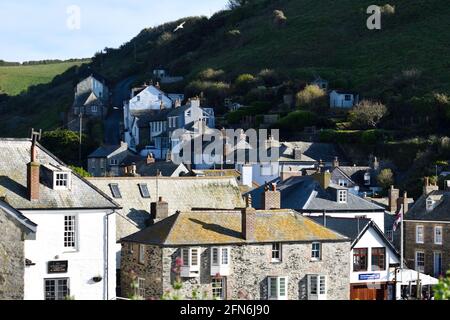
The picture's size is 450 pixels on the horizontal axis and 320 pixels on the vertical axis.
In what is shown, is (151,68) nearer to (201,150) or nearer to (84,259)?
(201,150)

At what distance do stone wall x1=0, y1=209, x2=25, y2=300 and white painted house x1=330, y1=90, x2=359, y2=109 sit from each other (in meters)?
83.1

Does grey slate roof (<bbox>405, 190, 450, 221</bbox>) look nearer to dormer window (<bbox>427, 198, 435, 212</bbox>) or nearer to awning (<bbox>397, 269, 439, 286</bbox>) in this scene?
dormer window (<bbox>427, 198, 435, 212</bbox>)

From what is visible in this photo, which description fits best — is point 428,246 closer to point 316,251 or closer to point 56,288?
point 316,251

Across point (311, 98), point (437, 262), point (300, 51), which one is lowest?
point (437, 262)

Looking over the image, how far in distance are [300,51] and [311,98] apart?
106 feet

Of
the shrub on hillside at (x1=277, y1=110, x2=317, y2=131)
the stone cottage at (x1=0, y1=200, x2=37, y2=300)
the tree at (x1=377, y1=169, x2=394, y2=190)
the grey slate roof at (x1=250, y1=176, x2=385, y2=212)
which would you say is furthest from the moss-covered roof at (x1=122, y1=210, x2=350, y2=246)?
the shrub on hillside at (x1=277, y1=110, x2=317, y2=131)

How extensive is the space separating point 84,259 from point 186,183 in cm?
1525

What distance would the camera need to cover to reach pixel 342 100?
10906 cm

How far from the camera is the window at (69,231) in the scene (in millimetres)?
32188

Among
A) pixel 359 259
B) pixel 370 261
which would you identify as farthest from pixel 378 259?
pixel 359 259

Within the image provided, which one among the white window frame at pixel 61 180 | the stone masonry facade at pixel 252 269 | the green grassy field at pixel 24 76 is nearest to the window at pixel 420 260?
the stone masonry facade at pixel 252 269

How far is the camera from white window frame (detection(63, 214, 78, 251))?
32.2 meters

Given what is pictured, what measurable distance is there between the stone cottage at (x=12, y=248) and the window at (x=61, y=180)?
523 cm
